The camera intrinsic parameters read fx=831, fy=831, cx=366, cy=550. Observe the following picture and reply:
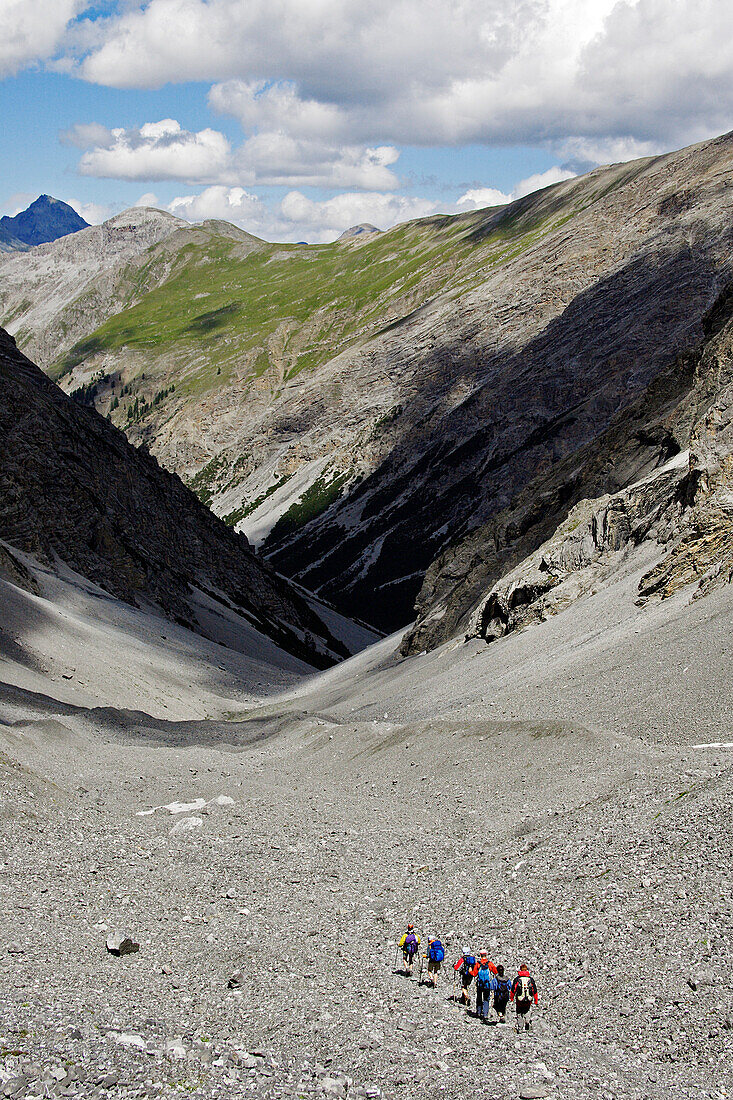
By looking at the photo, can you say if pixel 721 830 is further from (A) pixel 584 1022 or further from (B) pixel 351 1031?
(B) pixel 351 1031

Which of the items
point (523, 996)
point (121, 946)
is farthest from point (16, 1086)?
point (523, 996)

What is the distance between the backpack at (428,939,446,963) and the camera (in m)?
14.4

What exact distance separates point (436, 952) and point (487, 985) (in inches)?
56.9

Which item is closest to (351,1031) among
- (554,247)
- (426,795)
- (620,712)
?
(426,795)

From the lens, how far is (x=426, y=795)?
82.2 ft

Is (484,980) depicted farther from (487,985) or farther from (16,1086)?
(16,1086)

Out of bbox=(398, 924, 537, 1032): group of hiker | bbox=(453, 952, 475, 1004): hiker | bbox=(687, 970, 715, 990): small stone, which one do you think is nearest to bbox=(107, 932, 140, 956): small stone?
bbox=(398, 924, 537, 1032): group of hiker

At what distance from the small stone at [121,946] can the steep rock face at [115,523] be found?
50.9 m

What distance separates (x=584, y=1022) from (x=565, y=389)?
15804cm

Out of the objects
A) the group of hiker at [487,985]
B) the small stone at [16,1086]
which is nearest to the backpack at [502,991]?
the group of hiker at [487,985]

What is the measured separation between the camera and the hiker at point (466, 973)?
13.9m

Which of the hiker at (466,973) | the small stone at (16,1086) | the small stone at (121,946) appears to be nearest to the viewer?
the small stone at (16,1086)

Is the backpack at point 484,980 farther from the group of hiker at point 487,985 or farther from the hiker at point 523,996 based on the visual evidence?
the hiker at point 523,996

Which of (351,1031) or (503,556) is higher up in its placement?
(503,556)
